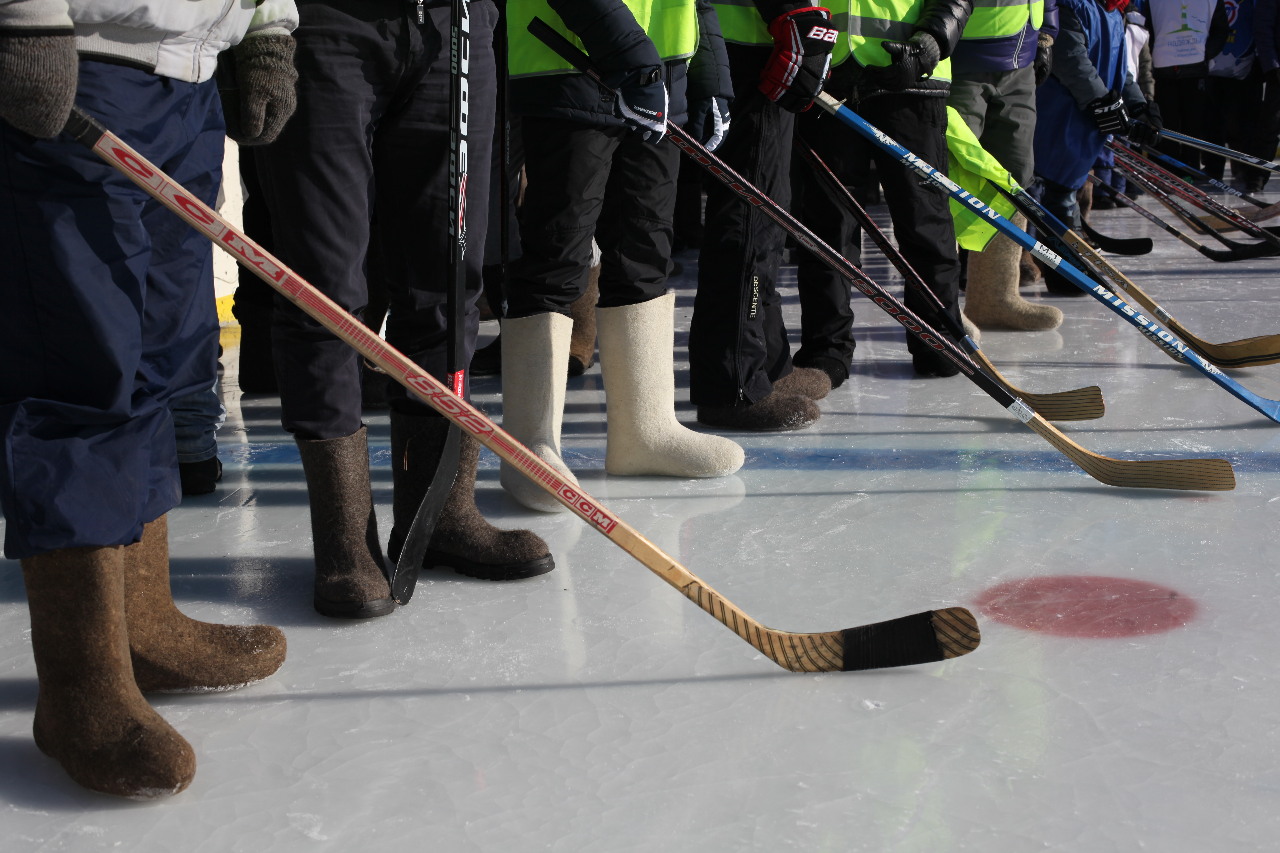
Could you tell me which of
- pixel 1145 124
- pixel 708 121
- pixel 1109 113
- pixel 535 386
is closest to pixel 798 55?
pixel 708 121

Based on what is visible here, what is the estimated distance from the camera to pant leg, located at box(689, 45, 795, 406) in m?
3.06

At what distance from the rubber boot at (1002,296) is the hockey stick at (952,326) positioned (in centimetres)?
93

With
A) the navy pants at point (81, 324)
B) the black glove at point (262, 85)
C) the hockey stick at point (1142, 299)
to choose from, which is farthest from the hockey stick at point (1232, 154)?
the navy pants at point (81, 324)

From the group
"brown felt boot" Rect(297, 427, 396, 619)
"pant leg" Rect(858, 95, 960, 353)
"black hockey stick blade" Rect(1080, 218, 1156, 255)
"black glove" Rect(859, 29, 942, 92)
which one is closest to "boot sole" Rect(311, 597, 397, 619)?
"brown felt boot" Rect(297, 427, 396, 619)

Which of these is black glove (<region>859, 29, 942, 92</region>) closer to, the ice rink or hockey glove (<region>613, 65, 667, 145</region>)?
the ice rink

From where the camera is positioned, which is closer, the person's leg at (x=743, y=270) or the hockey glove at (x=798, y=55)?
the hockey glove at (x=798, y=55)

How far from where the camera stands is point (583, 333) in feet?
12.8

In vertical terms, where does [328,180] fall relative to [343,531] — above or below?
above

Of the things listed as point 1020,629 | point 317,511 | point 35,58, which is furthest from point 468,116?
point 1020,629

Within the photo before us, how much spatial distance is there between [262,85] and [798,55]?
5.15ft

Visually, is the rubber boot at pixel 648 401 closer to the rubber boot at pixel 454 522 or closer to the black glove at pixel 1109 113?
the rubber boot at pixel 454 522

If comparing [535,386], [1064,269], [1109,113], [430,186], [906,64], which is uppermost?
[906,64]

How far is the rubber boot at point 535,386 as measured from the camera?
2562mm

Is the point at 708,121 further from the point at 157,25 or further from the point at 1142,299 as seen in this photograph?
the point at 1142,299
